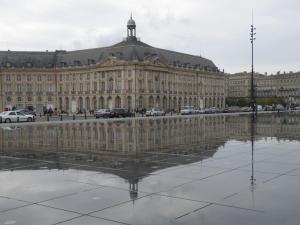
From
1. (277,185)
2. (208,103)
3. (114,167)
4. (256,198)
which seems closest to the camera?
(256,198)

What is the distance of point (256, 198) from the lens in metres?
8.66

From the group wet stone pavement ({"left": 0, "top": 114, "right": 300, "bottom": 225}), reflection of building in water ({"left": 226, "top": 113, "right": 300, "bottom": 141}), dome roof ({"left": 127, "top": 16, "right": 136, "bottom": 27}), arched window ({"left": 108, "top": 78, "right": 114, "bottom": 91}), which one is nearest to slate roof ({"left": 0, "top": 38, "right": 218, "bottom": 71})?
dome roof ({"left": 127, "top": 16, "right": 136, "bottom": 27})

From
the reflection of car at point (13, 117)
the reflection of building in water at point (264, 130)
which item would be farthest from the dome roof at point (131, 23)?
the reflection of building in water at point (264, 130)

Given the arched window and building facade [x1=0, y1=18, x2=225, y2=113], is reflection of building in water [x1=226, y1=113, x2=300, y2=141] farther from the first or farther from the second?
the arched window

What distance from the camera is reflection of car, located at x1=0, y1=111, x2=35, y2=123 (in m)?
50.8

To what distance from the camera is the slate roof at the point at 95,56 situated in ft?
371

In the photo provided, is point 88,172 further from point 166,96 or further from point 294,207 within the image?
point 166,96

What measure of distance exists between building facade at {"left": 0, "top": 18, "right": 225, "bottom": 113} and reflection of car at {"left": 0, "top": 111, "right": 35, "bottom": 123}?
58269 millimetres

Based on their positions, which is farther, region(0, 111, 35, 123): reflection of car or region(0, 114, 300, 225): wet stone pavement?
region(0, 111, 35, 123): reflection of car

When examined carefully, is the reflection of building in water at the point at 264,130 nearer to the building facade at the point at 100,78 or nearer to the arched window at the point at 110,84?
the building facade at the point at 100,78

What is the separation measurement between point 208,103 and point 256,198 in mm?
143262

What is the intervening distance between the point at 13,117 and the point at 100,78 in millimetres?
67171

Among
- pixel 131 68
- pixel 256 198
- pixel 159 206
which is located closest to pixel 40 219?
pixel 159 206

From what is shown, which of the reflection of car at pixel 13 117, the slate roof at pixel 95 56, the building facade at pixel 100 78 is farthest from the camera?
the slate roof at pixel 95 56
